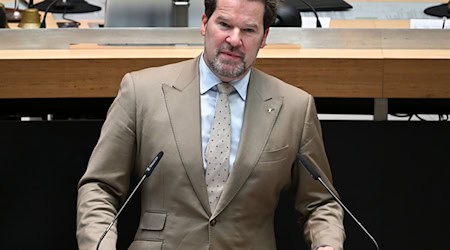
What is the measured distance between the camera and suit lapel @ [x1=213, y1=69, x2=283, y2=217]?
246 centimetres

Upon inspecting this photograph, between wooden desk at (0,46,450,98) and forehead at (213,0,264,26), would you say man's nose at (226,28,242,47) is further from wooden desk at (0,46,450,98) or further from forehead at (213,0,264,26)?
wooden desk at (0,46,450,98)

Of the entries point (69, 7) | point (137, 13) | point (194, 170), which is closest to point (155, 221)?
point (194, 170)

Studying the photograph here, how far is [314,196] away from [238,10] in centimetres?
44

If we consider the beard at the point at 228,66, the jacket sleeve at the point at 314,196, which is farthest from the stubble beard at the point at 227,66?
the jacket sleeve at the point at 314,196

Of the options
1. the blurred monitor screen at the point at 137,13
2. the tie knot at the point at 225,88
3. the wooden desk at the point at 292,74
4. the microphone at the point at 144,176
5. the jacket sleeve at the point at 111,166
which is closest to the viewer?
the microphone at the point at 144,176

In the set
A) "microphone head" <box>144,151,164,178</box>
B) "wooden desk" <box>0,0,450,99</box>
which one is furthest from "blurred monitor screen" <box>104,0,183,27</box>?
"microphone head" <box>144,151,164,178</box>

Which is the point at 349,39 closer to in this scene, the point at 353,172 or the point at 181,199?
the point at 353,172

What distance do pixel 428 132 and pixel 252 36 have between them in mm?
817

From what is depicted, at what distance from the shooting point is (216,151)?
2480mm

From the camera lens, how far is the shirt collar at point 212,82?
2.53 meters

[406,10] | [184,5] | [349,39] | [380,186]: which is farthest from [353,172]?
[406,10]

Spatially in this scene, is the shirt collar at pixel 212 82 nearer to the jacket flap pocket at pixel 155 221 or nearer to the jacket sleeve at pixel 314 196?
the jacket sleeve at pixel 314 196

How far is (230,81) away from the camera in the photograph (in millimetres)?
2518

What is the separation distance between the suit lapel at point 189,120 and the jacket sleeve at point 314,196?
22cm
